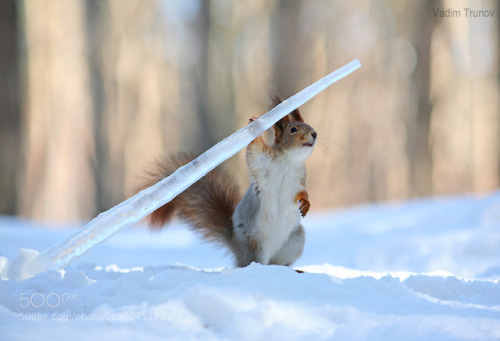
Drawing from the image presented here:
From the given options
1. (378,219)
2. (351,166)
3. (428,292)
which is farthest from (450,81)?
(428,292)

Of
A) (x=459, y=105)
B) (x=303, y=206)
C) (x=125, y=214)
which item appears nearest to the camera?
(x=125, y=214)

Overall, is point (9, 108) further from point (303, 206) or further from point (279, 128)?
point (303, 206)

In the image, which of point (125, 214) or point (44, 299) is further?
point (125, 214)

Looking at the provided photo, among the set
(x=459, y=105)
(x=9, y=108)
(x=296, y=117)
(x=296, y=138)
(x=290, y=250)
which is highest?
(x=459, y=105)

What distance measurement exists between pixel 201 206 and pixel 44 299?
3.85 feet

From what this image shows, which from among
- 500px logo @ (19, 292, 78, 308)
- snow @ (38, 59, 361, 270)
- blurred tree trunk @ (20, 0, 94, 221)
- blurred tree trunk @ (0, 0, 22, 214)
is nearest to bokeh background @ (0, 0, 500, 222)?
blurred tree trunk @ (0, 0, 22, 214)

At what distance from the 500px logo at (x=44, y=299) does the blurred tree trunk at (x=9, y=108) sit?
31.5 feet

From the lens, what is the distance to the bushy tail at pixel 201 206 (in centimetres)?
292

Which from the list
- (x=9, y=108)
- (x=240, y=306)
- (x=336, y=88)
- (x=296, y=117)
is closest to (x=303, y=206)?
(x=296, y=117)

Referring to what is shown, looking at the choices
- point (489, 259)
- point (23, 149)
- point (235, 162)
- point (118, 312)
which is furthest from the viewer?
point (235, 162)

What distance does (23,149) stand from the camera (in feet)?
31.9

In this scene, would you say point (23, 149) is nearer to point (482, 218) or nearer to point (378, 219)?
point (378, 219)

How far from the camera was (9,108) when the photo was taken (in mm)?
11156

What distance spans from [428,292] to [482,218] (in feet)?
8.74
